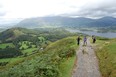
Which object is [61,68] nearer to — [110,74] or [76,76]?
[76,76]

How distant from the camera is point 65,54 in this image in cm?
4041

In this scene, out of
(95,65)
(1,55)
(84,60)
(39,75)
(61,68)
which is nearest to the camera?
(39,75)

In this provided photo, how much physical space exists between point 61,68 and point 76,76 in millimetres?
4651

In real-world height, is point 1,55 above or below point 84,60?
below

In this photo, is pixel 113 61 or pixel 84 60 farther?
pixel 84 60

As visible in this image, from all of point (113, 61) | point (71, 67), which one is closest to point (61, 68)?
point (71, 67)

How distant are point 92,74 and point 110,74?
267cm

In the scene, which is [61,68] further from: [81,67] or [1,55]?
Answer: [1,55]

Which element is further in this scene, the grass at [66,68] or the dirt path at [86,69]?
the grass at [66,68]

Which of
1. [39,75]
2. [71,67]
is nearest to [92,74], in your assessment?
[71,67]

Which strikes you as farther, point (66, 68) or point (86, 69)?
point (66, 68)

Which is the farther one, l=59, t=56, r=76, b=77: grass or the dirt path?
l=59, t=56, r=76, b=77: grass

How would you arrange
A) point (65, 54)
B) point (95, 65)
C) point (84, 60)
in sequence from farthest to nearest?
point (65, 54) → point (84, 60) → point (95, 65)

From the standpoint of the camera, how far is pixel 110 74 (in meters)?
26.2
